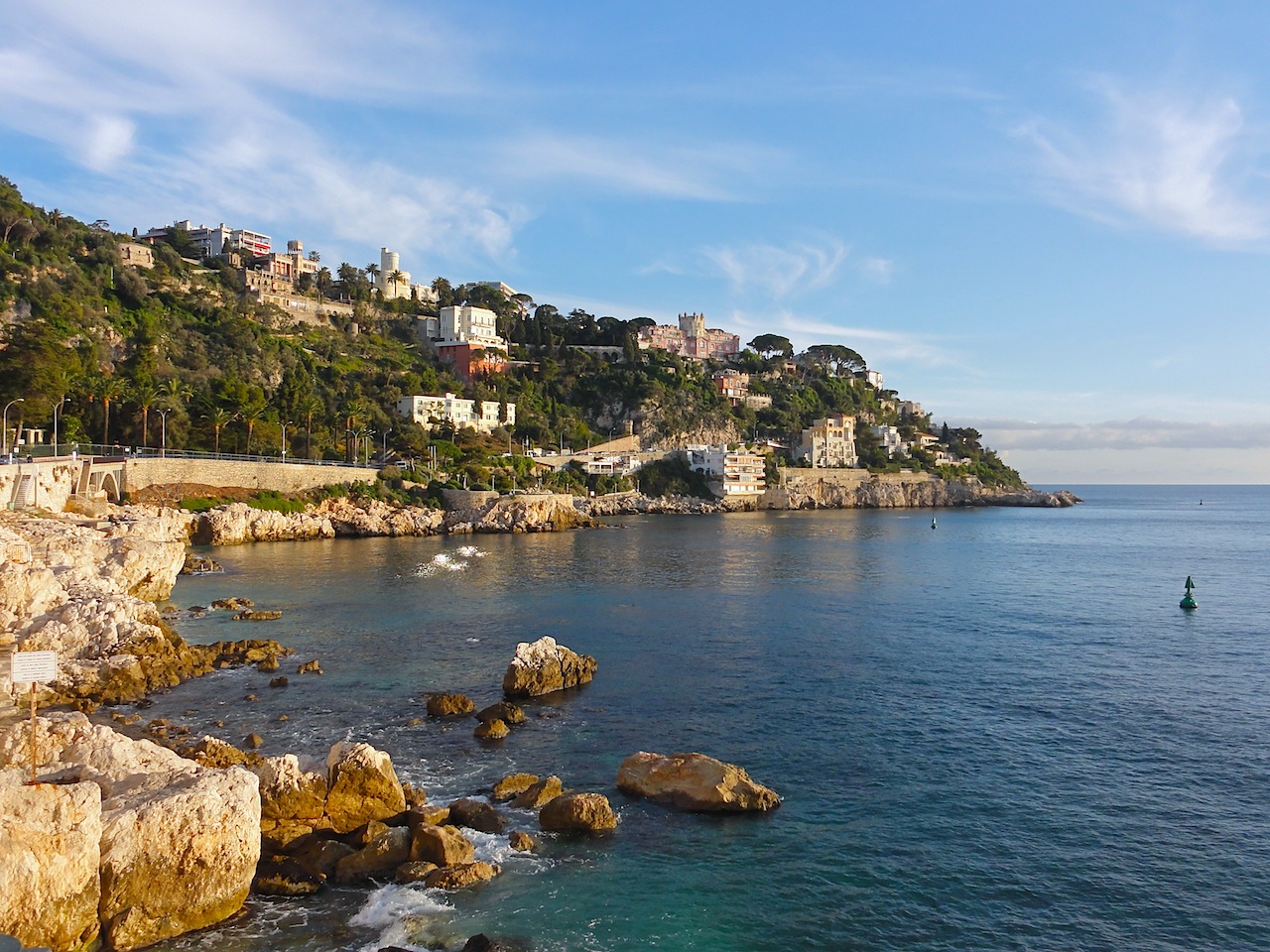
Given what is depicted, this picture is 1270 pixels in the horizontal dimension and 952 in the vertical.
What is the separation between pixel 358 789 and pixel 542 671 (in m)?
9.39

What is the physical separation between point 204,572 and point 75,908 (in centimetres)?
3892

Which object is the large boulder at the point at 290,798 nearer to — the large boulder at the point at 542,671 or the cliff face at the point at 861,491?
the large boulder at the point at 542,671

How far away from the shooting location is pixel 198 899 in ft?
38.8

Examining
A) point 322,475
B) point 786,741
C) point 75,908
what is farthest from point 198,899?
point 322,475

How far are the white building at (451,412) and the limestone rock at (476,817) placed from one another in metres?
A: 92.2

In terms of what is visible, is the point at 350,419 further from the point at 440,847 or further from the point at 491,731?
the point at 440,847

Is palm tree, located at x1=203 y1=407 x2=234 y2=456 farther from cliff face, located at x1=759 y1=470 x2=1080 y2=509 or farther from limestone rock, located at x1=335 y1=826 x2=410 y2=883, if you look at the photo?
cliff face, located at x1=759 y1=470 x2=1080 y2=509

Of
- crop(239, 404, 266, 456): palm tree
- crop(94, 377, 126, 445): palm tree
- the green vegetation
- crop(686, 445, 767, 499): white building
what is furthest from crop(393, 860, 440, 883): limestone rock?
crop(686, 445, 767, 499): white building

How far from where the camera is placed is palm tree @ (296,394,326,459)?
82500 mm

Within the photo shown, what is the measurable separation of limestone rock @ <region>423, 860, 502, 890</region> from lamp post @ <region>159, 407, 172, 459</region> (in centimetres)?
5883

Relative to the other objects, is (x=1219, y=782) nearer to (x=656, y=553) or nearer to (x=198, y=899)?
(x=198, y=899)

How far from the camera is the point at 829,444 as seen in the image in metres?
143

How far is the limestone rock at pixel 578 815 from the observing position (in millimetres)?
15195

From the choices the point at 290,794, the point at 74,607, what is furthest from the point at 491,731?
the point at 74,607
